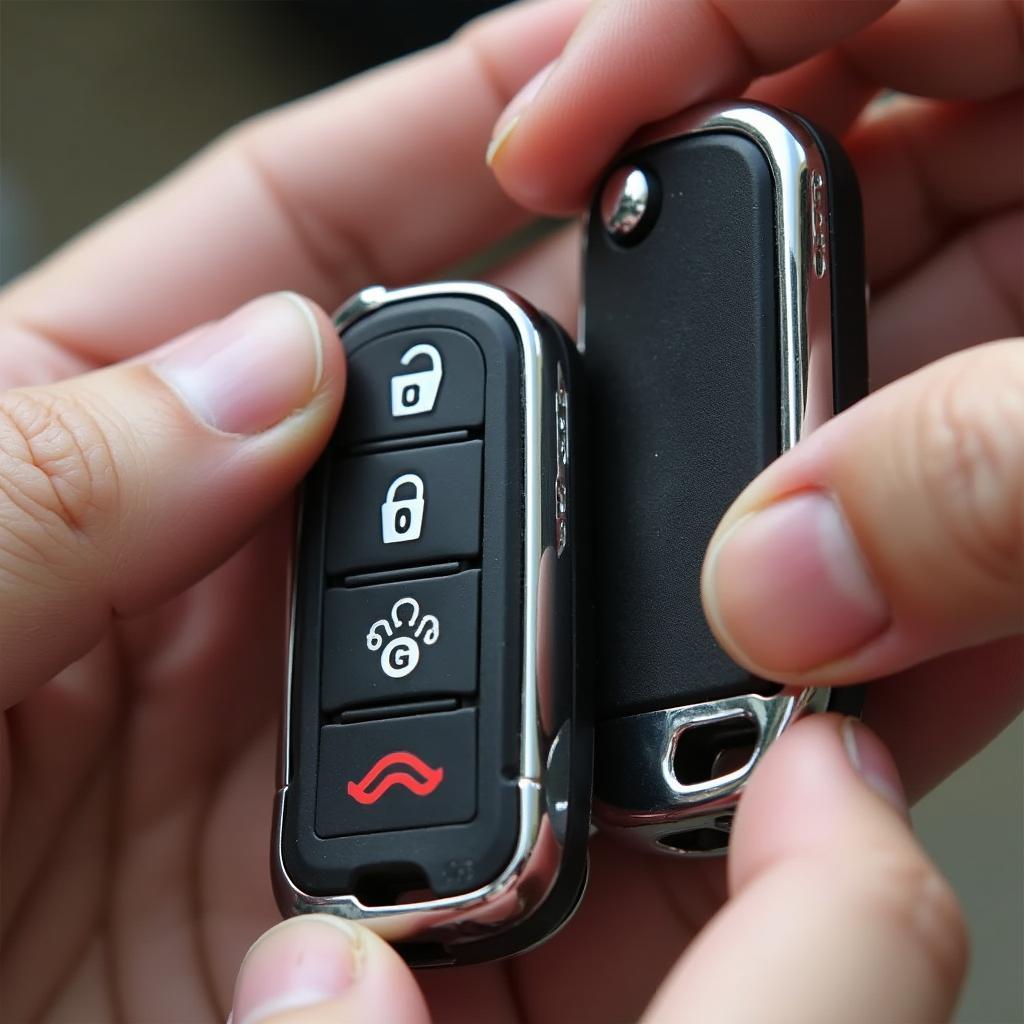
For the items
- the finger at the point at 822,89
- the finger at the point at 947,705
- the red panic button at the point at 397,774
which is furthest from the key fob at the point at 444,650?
the finger at the point at 822,89

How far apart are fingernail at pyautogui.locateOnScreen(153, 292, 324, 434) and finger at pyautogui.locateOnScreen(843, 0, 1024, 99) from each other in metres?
0.59

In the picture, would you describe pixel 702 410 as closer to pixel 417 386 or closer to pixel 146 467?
pixel 417 386

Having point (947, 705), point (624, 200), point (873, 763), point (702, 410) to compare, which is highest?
point (624, 200)

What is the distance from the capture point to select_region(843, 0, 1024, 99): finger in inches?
41.6

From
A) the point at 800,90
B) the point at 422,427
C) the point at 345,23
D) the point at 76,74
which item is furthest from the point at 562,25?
the point at 76,74

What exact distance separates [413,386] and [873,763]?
441 mm

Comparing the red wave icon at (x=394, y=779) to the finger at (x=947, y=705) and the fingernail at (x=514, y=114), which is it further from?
the fingernail at (x=514, y=114)

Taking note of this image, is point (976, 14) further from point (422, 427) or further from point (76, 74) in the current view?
point (76, 74)

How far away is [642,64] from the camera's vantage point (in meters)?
0.98

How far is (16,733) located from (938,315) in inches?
36.5

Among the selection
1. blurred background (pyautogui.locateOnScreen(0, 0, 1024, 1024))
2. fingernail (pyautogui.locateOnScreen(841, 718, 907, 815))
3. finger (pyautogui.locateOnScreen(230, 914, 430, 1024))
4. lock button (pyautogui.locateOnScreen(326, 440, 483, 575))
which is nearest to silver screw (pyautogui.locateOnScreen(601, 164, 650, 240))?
lock button (pyautogui.locateOnScreen(326, 440, 483, 575))

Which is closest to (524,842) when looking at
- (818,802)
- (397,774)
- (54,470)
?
(397,774)

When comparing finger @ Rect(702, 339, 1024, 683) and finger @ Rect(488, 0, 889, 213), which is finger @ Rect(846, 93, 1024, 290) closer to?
finger @ Rect(488, 0, 889, 213)

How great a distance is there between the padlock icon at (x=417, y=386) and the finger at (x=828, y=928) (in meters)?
0.40
